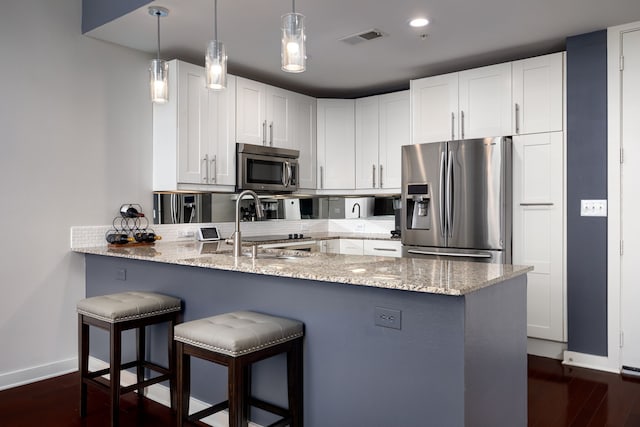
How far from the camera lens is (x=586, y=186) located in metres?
3.41

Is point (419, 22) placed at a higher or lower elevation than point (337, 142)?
higher

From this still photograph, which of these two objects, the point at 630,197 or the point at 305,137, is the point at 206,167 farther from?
the point at 630,197

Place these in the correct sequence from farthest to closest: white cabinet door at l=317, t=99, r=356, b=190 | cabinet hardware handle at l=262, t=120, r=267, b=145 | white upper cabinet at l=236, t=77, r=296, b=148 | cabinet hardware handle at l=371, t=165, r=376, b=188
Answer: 1. white cabinet door at l=317, t=99, r=356, b=190
2. cabinet hardware handle at l=371, t=165, r=376, b=188
3. cabinet hardware handle at l=262, t=120, r=267, b=145
4. white upper cabinet at l=236, t=77, r=296, b=148

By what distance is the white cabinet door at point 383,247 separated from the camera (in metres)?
4.50

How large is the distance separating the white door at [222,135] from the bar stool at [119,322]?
4.81ft

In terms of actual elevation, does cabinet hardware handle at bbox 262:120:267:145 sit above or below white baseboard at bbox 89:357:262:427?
above

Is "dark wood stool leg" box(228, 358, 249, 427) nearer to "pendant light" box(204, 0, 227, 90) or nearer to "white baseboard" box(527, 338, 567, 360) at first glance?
"pendant light" box(204, 0, 227, 90)

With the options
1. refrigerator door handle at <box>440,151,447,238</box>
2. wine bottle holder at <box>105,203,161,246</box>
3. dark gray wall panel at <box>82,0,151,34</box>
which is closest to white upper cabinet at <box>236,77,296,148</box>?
wine bottle holder at <box>105,203,161,246</box>

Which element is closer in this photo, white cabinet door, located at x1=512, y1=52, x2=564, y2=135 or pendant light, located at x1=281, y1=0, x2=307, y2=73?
pendant light, located at x1=281, y1=0, x2=307, y2=73

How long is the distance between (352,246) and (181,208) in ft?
5.69

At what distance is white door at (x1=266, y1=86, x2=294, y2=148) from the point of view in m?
4.46

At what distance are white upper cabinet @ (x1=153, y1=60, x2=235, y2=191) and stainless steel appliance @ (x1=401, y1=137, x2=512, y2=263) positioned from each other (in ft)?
5.15

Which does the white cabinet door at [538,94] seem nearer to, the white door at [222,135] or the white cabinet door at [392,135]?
the white cabinet door at [392,135]

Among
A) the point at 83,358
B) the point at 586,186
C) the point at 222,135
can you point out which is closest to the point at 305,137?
the point at 222,135
